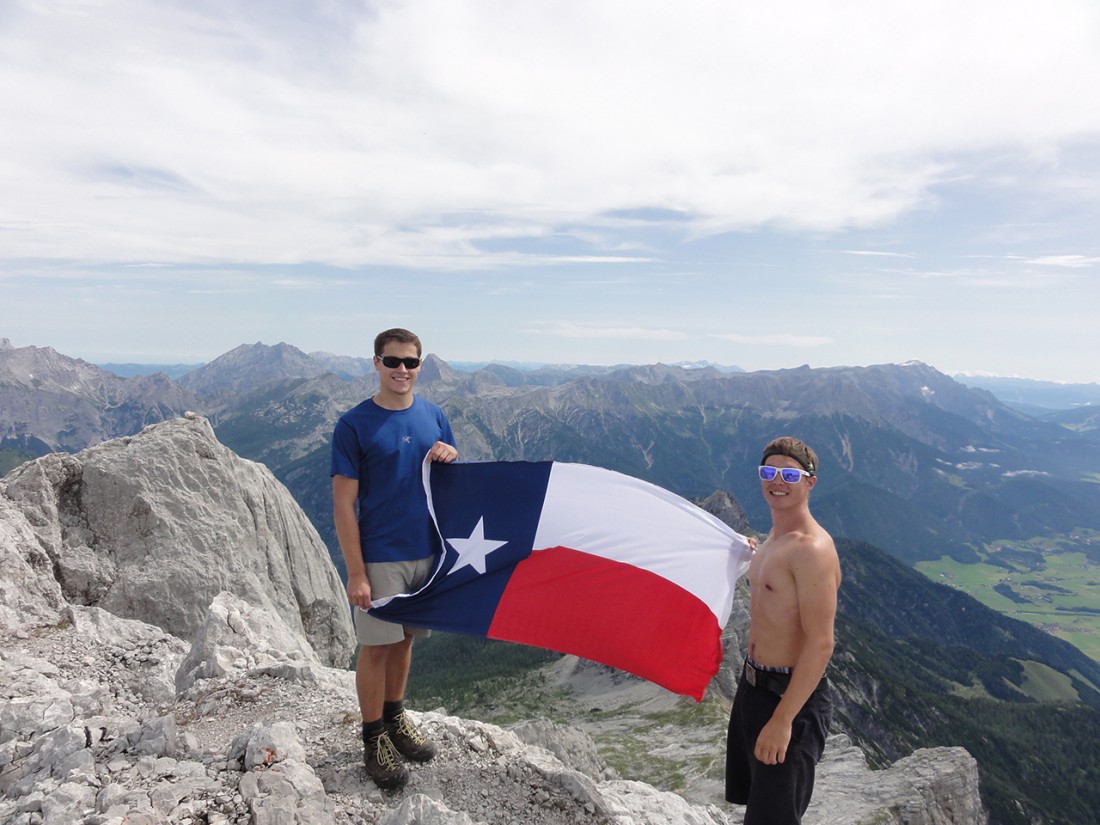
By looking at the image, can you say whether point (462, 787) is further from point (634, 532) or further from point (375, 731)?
point (634, 532)

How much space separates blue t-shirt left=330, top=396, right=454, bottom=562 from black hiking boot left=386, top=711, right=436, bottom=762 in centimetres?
259

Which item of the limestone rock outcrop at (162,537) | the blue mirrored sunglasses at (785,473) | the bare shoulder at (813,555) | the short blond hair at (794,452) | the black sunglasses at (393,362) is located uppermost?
the black sunglasses at (393,362)

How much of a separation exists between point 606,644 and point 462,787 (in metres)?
3.05

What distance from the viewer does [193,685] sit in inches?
491

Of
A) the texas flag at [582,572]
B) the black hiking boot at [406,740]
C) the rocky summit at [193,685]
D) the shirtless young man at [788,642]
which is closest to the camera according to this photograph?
the shirtless young man at [788,642]

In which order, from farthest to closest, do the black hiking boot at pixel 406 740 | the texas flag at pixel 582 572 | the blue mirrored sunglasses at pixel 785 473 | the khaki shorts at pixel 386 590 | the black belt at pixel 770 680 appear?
the texas flag at pixel 582 572
the black hiking boot at pixel 406 740
the khaki shorts at pixel 386 590
the black belt at pixel 770 680
the blue mirrored sunglasses at pixel 785 473

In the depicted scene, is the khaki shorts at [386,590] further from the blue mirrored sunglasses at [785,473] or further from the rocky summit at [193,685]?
the blue mirrored sunglasses at [785,473]

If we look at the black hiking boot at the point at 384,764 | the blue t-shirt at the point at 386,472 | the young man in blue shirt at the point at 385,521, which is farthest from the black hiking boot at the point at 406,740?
the blue t-shirt at the point at 386,472

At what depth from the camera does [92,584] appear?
2028 cm

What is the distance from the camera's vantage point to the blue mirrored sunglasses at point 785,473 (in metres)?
7.55

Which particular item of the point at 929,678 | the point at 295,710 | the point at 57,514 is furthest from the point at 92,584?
the point at 929,678

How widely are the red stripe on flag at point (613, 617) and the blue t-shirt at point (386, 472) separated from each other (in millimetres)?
2079

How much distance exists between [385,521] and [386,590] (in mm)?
1003

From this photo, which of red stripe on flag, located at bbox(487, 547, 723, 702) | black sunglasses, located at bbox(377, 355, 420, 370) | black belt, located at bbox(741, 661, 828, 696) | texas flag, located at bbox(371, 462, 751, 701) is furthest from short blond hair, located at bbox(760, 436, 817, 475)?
black sunglasses, located at bbox(377, 355, 420, 370)
